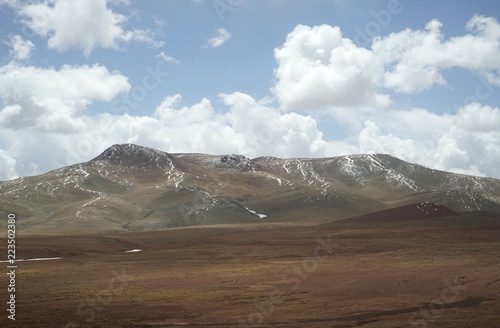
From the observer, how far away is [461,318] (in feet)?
103

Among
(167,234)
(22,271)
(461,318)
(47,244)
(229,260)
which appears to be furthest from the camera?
(167,234)

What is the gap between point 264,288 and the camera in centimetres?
4831

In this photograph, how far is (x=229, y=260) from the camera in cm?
8462

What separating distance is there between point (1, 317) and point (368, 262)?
4650 cm

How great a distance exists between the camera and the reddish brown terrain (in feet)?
109

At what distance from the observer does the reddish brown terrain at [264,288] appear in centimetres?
3328

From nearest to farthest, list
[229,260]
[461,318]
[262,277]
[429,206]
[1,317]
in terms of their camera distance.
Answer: [461,318], [1,317], [262,277], [229,260], [429,206]

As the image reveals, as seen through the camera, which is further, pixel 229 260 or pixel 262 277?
pixel 229 260

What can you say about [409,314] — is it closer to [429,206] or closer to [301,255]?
[301,255]

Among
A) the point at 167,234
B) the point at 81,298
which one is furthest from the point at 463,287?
the point at 167,234

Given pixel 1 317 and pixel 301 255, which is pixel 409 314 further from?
pixel 301 255

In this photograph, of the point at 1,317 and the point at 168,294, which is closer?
the point at 1,317

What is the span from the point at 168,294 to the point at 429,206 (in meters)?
138

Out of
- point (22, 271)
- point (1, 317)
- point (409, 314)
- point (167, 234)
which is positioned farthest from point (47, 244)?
point (409, 314)
